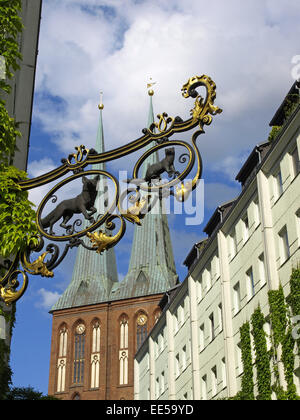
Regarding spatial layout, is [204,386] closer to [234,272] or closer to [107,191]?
[234,272]

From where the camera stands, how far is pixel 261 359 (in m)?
33.5

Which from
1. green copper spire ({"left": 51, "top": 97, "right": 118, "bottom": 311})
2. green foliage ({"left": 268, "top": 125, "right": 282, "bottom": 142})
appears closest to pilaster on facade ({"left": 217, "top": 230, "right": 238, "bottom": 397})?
green foliage ({"left": 268, "top": 125, "right": 282, "bottom": 142})

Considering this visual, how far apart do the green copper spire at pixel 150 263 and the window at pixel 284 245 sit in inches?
2698

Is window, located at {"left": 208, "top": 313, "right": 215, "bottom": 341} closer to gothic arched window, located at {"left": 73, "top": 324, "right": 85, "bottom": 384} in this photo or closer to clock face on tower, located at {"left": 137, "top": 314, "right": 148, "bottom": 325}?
clock face on tower, located at {"left": 137, "top": 314, "right": 148, "bottom": 325}

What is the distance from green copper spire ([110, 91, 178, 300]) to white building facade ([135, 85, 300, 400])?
45821mm

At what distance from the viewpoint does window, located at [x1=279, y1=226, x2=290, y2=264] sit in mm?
33406

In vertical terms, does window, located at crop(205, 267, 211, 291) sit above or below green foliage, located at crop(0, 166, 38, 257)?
above

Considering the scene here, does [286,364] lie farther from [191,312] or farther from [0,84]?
[0,84]

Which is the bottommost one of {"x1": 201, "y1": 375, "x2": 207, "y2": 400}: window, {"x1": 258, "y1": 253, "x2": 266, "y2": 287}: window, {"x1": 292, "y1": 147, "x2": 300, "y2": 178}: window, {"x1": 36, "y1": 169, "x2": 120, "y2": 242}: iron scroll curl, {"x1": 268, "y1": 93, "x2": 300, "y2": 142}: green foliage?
{"x1": 36, "y1": 169, "x2": 120, "y2": 242}: iron scroll curl

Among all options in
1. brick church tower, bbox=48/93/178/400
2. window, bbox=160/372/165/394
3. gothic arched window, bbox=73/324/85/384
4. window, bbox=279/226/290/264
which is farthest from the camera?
gothic arched window, bbox=73/324/85/384

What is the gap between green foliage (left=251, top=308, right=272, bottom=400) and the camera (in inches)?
1284

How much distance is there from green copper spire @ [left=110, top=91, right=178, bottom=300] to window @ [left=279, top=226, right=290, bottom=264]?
6852 centimetres

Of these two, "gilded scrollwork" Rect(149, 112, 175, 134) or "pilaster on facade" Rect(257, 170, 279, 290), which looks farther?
"pilaster on facade" Rect(257, 170, 279, 290)

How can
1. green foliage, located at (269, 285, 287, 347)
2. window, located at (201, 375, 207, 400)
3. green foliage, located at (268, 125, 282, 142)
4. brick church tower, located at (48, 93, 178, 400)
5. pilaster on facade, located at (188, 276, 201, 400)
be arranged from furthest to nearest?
brick church tower, located at (48, 93, 178, 400), pilaster on facade, located at (188, 276, 201, 400), window, located at (201, 375, 207, 400), green foliage, located at (268, 125, 282, 142), green foliage, located at (269, 285, 287, 347)
